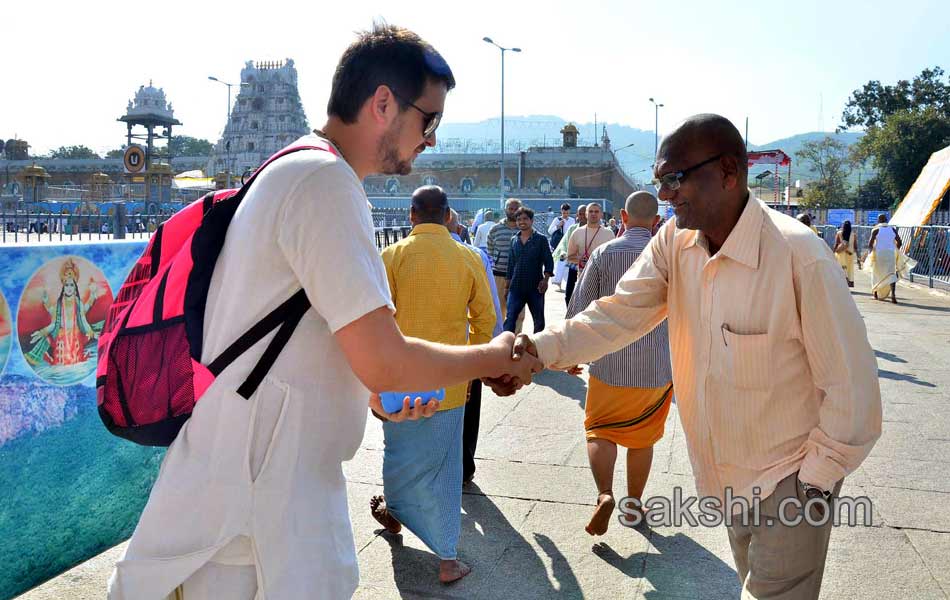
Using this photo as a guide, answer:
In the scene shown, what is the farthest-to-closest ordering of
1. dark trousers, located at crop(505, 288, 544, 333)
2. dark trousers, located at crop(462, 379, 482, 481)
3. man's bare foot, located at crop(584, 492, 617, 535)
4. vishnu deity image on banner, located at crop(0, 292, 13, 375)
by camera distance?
1. dark trousers, located at crop(505, 288, 544, 333)
2. dark trousers, located at crop(462, 379, 482, 481)
3. man's bare foot, located at crop(584, 492, 617, 535)
4. vishnu deity image on banner, located at crop(0, 292, 13, 375)

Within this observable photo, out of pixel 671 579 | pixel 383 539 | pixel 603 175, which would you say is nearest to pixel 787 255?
pixel 671 579

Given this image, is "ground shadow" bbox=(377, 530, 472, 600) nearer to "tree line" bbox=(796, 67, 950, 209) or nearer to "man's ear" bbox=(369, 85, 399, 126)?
"man's ear" bbox=(369, 85, 399, 126)

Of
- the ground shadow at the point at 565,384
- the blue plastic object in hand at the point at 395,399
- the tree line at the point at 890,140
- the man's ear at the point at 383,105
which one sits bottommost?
the ground shadow at the point at 565,384

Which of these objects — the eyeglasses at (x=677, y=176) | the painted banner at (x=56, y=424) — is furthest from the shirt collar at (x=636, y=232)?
Answer: the painted banner at (x=56, y=424)

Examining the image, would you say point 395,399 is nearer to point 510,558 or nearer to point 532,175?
point 510,558

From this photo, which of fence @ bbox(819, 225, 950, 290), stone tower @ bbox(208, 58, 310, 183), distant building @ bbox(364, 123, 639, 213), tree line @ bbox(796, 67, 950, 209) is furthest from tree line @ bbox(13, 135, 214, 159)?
fence @ bbox(819, 225, 950, 290)

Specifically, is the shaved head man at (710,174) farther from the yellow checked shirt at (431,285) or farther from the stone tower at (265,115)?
the stone tower at (265,115)

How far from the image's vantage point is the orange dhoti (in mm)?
4332

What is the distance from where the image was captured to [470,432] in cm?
514

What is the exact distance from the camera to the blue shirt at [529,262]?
879 centimetres

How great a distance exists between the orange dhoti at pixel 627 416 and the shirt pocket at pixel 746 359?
2.11 metres

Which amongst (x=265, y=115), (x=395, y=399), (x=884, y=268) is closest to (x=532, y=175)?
(x=265, y=115)

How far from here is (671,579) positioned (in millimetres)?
3670

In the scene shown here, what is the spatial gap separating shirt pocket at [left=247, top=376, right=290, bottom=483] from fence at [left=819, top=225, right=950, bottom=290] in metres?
17.9
